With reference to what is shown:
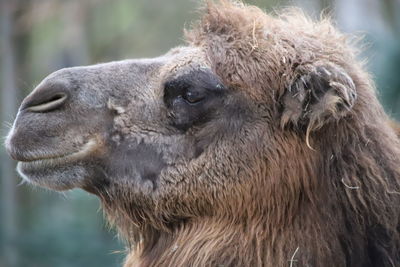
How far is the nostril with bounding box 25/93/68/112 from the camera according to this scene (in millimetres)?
5305

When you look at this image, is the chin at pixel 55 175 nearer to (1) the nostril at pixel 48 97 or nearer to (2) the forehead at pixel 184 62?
(1) the nostril at pixel 48 97

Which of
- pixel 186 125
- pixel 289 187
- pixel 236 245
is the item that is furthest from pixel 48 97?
pixel 289 187

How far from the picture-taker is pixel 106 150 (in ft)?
17.6

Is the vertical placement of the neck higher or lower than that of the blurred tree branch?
higher

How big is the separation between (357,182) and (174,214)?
3.65 ft

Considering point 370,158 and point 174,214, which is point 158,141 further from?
point 370,158

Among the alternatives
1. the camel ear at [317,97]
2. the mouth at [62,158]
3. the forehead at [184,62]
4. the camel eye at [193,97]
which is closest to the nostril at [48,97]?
the mouth at [62,158]

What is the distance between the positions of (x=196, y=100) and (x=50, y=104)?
86 centimetres

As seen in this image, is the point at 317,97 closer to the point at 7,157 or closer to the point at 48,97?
the point at 48,97

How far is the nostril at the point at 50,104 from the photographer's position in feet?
17.4

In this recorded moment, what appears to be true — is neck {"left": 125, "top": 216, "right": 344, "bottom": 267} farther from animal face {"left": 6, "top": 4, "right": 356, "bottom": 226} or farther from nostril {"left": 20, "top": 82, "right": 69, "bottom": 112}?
nostril {"left": 20, "top": 82, "right": 69, "bottom": 112}

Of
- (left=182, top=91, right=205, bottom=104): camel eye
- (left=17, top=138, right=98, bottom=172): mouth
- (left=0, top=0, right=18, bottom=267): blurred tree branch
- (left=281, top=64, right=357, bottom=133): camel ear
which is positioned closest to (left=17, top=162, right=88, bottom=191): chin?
(left=17, top=138, right=98, bottom=172): mouth

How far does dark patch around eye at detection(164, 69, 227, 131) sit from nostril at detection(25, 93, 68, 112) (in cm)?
66

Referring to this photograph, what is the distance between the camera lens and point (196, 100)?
535 cm
